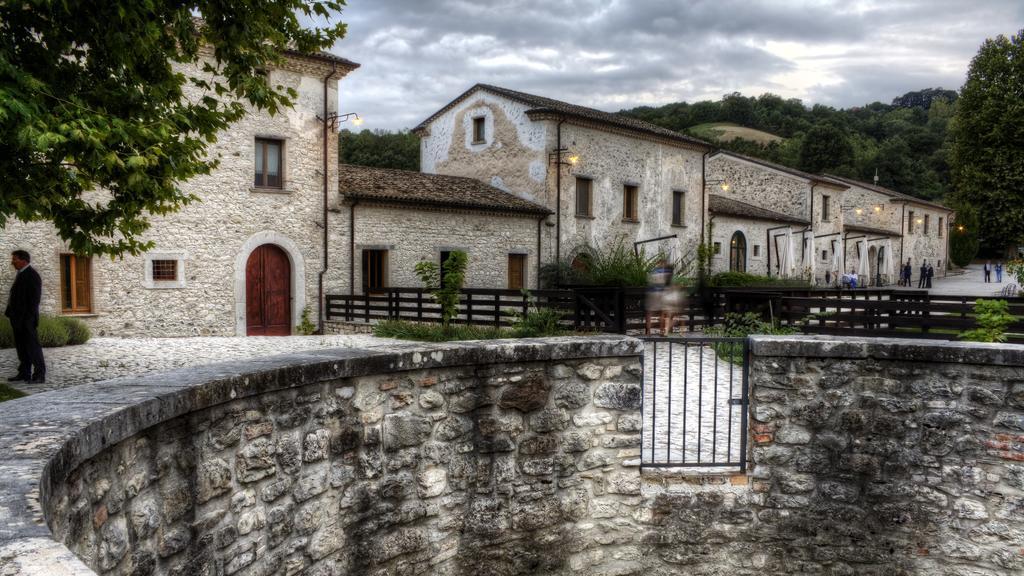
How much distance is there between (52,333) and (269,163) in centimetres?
618

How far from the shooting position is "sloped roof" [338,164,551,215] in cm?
1861

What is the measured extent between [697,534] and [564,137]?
1844cm

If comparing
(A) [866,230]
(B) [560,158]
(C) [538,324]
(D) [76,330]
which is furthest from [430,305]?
(A) [866,230]

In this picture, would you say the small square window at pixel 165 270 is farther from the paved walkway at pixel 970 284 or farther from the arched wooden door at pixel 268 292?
the paved walkway at pixel 970 284

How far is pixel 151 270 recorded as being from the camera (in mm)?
15328

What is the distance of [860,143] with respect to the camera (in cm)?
6556

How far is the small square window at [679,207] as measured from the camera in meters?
26.9

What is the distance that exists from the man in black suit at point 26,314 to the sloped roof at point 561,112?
1572 centimetres

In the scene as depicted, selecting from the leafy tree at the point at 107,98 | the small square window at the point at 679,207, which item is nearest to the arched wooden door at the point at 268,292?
the leafy tree at the point at 107,98

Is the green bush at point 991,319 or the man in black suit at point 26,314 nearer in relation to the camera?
the man in black suit at point 26,314

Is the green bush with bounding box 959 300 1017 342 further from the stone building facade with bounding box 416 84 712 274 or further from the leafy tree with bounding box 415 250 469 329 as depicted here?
the stone building facade with bounding box 416 84 712 274

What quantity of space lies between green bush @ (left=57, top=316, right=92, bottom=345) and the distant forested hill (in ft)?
123

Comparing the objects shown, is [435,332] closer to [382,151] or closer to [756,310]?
[756,310]

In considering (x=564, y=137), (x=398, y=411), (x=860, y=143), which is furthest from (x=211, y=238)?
Answer: (x=860, y=143)
